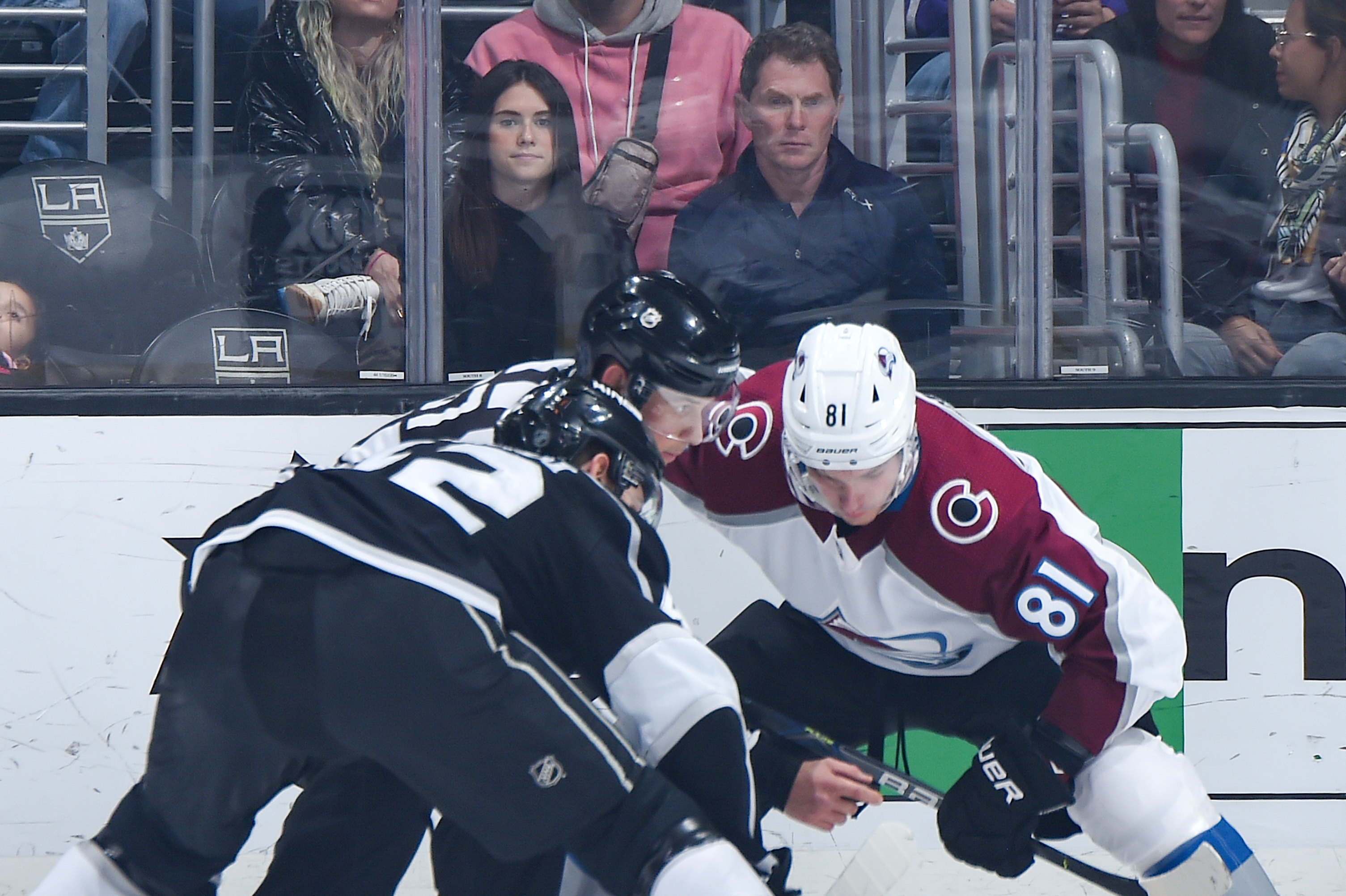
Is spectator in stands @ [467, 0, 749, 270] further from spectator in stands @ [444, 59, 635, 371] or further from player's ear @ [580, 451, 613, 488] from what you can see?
player's ear @ [580, 451, 613, 488]

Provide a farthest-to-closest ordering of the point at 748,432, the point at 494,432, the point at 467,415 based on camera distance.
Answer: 1. the point at 748,432
2. the point at 467,415
3. the point at 494,432

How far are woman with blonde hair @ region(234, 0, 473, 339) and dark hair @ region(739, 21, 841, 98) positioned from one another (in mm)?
579

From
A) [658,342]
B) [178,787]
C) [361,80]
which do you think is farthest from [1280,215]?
[178,787]

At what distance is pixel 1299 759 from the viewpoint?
264 cm

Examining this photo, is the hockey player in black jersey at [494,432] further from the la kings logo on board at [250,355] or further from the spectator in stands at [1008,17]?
the spectator in stands at [1008,17]

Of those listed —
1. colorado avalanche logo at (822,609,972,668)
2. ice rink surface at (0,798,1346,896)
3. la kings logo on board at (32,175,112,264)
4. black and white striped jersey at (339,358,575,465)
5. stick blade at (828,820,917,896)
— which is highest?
la kings logo on board at (32,175,112,264)

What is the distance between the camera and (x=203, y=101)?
104 inches

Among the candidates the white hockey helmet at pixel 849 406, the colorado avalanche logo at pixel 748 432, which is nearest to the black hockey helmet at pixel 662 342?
the white hockey helmet at pixel 849 406

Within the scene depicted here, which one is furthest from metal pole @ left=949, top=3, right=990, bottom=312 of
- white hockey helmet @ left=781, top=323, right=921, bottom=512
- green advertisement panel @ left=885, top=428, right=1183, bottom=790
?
white hockey helmet @ left=781, top=323, right=921, bottom=512

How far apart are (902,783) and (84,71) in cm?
207

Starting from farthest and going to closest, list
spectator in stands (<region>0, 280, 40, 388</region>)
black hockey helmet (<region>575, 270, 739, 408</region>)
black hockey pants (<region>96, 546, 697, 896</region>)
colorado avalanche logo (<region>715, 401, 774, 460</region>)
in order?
spectator in stands (<region>0, 280, 40, 388</region>) → colorado avalanche logo (<region>715, 401, 774, 460</region>) → black hockey helmet (<region>575, 270, 739, 408</region>) → black hockey pants (<region>96, 546, 697, 896</region>)

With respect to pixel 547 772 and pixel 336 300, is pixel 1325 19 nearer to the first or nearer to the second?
pixel 336 300

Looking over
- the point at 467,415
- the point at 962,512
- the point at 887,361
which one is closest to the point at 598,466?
the point at 467,415

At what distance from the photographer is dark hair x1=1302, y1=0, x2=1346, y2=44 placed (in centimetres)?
270
